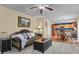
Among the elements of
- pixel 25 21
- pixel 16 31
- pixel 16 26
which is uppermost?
pixel 25 21

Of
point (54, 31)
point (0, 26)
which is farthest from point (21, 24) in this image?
point (54, 31)

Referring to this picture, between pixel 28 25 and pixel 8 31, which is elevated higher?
pixel 28 25

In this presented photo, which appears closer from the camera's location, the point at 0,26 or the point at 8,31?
the point at 0,26

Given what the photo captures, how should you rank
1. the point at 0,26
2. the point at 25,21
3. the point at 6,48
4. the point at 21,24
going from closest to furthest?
the point at 6,48 → the point at 0,26 → the point at 21,24 → the point at 25,21

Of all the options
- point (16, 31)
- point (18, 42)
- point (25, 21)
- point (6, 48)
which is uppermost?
point (25, 21)

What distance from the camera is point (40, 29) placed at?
7.10 meters

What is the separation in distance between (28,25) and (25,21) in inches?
18.8

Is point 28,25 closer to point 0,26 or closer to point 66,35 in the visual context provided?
point 0,26

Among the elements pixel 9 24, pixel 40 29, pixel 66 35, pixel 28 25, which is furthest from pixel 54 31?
pixel 9 24

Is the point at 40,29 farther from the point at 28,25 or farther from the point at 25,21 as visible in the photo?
the point at 25,21

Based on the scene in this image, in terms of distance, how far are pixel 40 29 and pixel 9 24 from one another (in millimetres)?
3248
